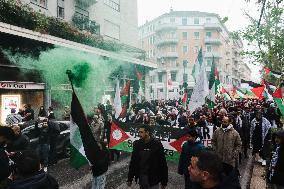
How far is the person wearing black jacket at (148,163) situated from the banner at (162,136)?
3023mm

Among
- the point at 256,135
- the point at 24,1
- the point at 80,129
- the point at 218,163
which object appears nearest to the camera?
the point at 218,163

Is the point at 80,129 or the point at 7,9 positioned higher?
the point at 7,9

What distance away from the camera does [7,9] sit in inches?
606

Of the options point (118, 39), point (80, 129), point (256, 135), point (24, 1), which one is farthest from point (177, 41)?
point (80, 129)

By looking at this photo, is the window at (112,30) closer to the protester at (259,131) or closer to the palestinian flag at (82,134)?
the protester at (259,131)

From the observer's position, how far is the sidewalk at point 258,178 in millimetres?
8633

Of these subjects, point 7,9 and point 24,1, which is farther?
point 24,1

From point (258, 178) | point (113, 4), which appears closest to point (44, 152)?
point (258, 178)

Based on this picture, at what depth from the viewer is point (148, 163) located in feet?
20.0

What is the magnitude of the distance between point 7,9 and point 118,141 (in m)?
8.91

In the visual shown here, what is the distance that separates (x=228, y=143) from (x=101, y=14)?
2059cm

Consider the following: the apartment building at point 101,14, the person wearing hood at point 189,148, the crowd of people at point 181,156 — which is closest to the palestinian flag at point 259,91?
the crowd of people at point 181,156

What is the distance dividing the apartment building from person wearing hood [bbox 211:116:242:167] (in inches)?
545

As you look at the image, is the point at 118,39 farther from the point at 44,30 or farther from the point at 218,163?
the point at 218,163
